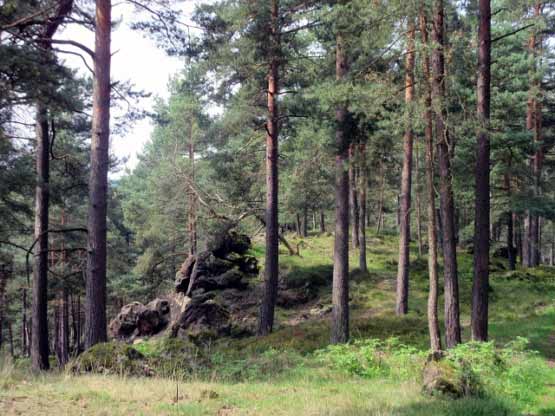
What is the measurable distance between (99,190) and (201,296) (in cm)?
1233

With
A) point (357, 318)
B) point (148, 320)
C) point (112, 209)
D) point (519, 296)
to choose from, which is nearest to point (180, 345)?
point (357, 318)

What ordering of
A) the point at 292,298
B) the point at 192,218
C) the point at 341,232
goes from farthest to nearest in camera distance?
the point at 192,218 < the point at 292,298 < the point at 341,232

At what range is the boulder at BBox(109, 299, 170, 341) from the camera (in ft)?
72.2

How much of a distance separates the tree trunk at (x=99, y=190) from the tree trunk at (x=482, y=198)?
26.8ft

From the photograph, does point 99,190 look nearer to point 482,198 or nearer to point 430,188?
point 430,188

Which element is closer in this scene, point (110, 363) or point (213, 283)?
point (110, 363)

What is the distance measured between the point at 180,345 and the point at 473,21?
1051cm

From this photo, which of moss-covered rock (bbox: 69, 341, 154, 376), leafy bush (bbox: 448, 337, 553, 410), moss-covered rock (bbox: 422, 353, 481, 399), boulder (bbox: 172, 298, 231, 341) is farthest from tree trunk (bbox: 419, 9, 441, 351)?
boulder (bbox: 172, 298, 231, 341)

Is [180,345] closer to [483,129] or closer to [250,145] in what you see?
[483,129]

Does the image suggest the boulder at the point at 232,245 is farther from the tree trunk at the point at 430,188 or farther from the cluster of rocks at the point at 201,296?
the tree trunk at the point at 430,188

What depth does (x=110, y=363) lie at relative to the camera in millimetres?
7758

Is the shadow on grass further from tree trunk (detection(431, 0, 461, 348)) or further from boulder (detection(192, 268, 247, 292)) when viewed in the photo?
boulder (detection(192, 268, 247, 292))

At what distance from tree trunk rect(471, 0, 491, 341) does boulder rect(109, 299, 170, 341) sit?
15.5 meters

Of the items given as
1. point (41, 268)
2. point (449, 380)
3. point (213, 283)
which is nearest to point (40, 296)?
point (41, 268)
